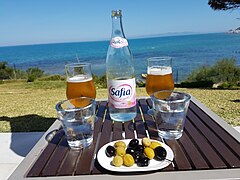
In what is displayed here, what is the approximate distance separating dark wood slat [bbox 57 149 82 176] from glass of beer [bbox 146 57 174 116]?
0.54 m

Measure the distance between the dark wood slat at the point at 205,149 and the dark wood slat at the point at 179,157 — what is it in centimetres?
7

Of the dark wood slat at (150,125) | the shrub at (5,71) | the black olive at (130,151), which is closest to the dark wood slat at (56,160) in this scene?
the black olive at (130,151)

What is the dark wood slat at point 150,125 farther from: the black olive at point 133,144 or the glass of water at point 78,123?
the glass of water at point 78,123

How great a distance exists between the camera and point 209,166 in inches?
30.9

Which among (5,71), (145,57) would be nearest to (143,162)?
(5,71)

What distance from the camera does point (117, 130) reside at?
114 cm

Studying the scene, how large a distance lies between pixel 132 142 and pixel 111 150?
84 millimetres

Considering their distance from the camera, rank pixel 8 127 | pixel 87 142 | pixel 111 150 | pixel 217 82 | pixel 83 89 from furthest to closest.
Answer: pixel 217 82, pixel 8 127, pixel 83 89, pixel 87 142, pixel 111 150

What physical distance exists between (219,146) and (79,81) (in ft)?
2.24

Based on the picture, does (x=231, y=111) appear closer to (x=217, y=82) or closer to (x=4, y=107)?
(x=4, y=107)

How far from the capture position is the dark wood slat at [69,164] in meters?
0.79

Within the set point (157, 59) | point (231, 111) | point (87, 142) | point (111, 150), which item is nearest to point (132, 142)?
point (111, 150)

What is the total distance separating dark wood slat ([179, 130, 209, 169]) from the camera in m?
0.79

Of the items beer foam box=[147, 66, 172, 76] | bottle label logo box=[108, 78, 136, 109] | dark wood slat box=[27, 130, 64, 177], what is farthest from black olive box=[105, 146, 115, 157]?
beer foam box=[147, 66, 172, 76]
